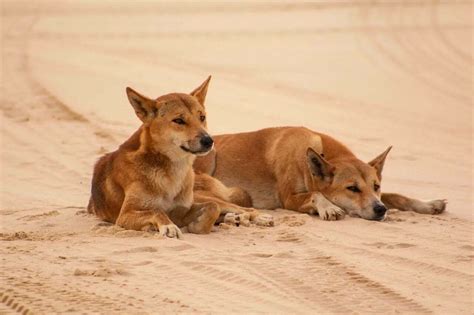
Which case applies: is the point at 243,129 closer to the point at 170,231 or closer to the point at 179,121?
the point at 179,121

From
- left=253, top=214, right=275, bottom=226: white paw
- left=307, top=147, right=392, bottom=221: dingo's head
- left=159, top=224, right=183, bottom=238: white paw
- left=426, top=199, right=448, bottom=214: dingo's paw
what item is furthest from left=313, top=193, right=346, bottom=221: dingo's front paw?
left=159, top=224, right=183, bottom=238: white paw

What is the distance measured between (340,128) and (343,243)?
23.2 ft

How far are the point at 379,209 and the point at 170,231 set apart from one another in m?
2.06

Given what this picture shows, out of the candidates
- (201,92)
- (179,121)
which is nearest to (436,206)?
(201,92)

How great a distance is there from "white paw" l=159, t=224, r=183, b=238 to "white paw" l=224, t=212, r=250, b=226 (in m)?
0.93

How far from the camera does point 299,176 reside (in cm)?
955

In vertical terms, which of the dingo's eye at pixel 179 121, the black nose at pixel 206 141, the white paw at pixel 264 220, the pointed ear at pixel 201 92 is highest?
the pointed ear at pixel 201 92

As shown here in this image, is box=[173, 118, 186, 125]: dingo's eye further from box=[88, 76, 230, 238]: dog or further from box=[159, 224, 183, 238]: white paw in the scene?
box=[159, 224, 183, 238]: white paw

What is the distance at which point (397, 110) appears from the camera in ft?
52.9

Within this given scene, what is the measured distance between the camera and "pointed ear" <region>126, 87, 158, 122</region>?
8.15m

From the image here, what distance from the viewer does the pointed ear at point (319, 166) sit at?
9.14 meters

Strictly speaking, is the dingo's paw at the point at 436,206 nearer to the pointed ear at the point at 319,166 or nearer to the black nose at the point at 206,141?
the pointed ear at the point at 319,166

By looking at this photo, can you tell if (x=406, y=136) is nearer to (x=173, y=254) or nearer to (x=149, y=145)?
(x=149, y=145)

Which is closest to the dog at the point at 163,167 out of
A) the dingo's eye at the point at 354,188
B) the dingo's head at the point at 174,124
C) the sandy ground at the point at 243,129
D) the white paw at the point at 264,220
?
the dingo's head at the point at 174,124
